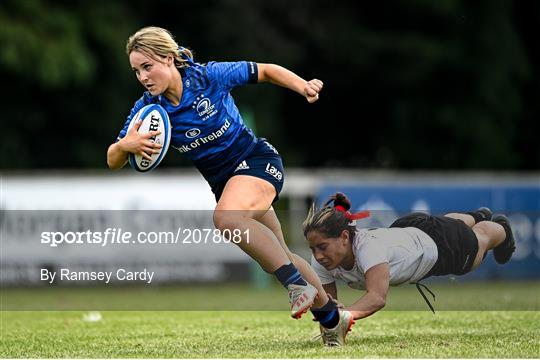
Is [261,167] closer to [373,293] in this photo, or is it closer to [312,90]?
[312,90]

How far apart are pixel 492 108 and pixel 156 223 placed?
11047 millimetres

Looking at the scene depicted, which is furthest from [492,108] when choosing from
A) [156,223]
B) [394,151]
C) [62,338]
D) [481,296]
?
[62,338]

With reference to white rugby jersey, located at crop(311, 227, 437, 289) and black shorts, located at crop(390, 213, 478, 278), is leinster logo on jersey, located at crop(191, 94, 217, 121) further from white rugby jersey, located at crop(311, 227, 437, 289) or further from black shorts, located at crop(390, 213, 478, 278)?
black shorts, located at crop(390, 213, 478, 278)

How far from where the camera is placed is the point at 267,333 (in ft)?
25.8

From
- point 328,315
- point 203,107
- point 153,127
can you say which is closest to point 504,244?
point 328,315

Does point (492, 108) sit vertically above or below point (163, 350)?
below

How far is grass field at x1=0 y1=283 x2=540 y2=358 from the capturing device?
6.55 meters

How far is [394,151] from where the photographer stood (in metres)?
25.5

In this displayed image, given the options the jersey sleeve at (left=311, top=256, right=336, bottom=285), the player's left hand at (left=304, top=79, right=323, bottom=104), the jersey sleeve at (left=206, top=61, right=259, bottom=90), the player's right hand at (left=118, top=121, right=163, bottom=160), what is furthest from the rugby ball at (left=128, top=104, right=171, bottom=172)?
the jersey sleeve at (left=311, top=256, right=336, bottom=285)

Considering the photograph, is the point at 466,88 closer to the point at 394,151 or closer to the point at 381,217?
the point at 394,151

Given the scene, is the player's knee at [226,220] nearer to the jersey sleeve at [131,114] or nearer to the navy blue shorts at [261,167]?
the navy blue shorts at [261,167]

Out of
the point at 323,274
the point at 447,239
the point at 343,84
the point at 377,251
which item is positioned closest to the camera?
the point at 377,251

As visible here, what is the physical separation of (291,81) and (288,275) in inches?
44.2

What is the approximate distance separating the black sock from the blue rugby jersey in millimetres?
977
